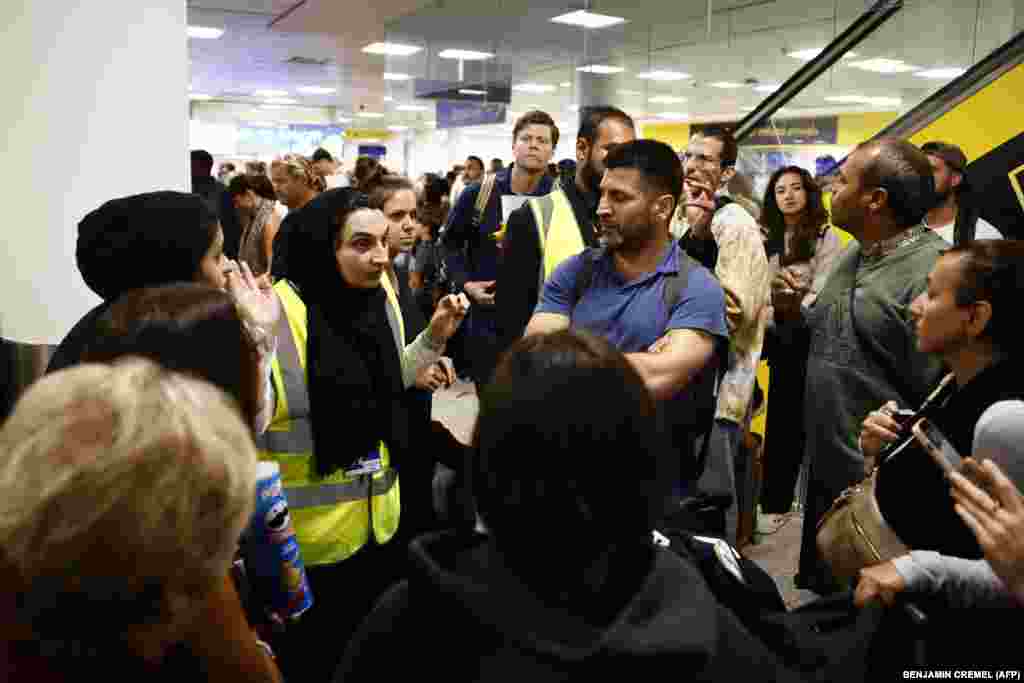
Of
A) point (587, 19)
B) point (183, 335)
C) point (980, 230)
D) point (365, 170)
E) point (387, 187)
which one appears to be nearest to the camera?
point (183, 335)

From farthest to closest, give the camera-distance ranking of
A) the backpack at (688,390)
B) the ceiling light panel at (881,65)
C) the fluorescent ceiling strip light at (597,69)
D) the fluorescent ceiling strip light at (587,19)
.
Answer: the fluorescent ceiling strip light at (597,69), the fluorescent ceiling strip light at (587,19), the ceiling light panel at (881,65), the backpack at (688,390)

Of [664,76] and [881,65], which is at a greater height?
[664,76]

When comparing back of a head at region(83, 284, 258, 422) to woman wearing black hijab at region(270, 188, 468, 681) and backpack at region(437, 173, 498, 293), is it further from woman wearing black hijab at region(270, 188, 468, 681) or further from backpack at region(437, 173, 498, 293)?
backpack at region(437, 173, 498, 293)

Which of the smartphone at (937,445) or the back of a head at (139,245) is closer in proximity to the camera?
the smartphone at (937,445)

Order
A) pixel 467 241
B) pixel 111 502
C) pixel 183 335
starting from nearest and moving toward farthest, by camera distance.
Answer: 1. pixel 111 502
2. pixel 183 335
3. pixel 467 241

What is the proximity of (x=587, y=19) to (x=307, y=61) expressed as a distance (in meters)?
6.88

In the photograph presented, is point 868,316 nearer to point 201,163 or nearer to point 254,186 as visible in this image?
point 254,186

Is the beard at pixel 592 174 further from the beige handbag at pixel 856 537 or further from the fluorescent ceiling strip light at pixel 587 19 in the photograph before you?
the fluorescent ceiling strip light at pixel 587 19

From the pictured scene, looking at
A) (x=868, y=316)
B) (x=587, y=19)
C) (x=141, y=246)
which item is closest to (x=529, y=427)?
(x=141, y=246)

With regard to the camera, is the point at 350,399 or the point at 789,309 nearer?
the point at 350,399

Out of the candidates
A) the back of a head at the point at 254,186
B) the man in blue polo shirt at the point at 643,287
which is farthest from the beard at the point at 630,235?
the back of a head at the point at 254,186

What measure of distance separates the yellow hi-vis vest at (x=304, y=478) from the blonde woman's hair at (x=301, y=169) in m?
2.65

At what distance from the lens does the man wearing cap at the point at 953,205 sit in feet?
12.3

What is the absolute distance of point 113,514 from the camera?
78cm
